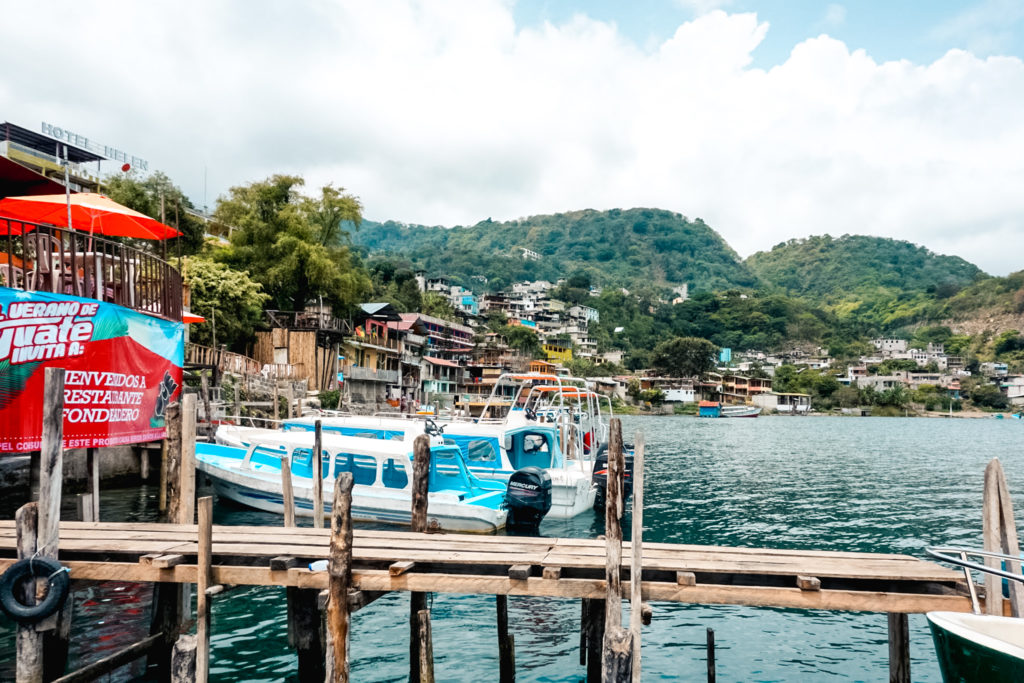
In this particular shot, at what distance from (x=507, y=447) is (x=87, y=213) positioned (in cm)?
1382

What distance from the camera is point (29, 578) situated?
7.68m

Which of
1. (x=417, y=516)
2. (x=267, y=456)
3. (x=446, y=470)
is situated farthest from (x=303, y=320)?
(x=417, y=516)

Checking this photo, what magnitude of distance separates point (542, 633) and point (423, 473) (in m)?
3.88

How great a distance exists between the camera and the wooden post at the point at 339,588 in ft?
23.4

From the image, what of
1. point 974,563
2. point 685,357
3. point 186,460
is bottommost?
point 974,563

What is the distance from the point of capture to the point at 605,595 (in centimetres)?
736

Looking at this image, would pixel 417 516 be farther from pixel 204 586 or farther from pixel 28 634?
pixel 28 634

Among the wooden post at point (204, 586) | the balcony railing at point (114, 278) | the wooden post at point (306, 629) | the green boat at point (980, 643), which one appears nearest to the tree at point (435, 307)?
the balcony railing at point (114, 278)

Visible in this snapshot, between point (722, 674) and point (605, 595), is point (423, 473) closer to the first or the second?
point (605, 595)

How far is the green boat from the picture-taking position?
5984mm

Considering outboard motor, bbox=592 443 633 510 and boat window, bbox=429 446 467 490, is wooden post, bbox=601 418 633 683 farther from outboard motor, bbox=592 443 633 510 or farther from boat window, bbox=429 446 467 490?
outboard motor, bbox=592 443 633 510

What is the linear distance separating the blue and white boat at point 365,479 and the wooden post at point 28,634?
10.9 metres

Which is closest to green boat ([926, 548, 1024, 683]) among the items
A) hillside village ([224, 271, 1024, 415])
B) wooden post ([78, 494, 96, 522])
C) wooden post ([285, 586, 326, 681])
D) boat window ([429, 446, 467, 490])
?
wooden post ([285, 586, 326, 681])

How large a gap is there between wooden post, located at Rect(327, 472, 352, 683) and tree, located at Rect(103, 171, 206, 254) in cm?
3813
